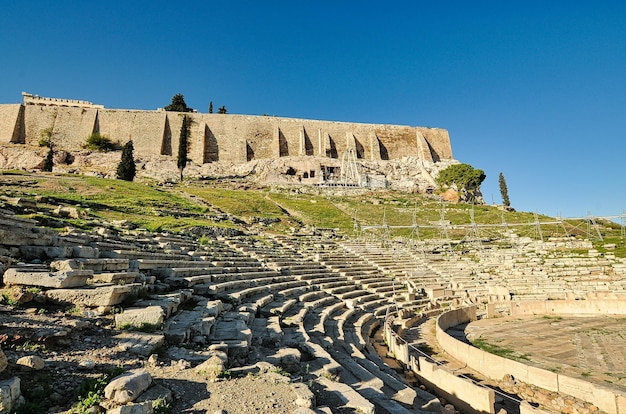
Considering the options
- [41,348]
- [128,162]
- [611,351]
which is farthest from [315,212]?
[41,348]

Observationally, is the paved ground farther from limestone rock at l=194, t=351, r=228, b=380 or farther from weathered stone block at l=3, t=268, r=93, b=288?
weathered stone block at l=3, t=268, r=93, b=288

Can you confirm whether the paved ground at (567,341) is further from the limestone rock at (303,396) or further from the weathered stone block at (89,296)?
the weathered stone block at (89,296)

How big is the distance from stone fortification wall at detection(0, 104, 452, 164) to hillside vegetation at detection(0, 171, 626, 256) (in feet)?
53.8

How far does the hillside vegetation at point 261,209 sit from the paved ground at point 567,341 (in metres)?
12.7

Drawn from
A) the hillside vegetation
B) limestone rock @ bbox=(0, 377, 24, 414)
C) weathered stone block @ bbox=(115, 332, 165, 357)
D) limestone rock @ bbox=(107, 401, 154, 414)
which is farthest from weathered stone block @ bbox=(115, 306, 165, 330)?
the hillside vegetation

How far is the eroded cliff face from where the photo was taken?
50.1 m

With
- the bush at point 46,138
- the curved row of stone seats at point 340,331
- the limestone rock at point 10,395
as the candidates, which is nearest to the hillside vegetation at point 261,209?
the curved row of stone seats at point 340,331

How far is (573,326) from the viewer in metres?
13.3

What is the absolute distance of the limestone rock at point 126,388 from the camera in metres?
3.32

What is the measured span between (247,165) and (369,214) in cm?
2737

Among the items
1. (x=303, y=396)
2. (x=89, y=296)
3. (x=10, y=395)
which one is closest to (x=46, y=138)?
(x=89, y=296)

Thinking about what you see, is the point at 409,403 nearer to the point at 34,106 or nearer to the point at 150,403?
the point at 150,403

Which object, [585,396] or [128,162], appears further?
[128,162]

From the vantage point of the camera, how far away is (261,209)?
34.9m
